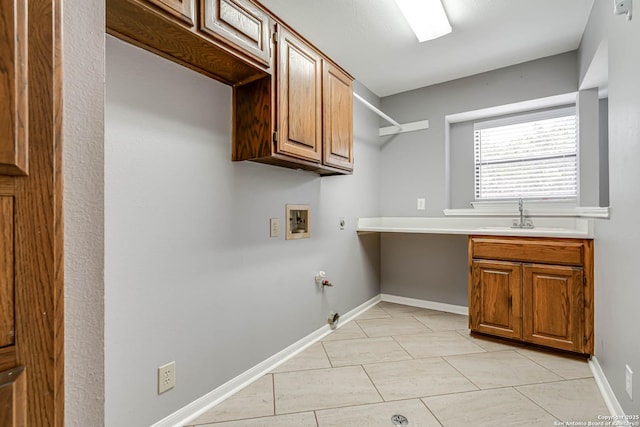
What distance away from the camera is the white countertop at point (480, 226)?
2.19 m

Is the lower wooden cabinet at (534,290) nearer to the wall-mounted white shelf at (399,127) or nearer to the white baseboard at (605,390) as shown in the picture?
the white baseboard at (605,390)

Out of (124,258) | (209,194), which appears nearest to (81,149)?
(124,258)

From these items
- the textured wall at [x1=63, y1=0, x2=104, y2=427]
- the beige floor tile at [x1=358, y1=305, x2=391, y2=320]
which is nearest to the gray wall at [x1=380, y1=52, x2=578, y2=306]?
the beige floor tile at [x1=358, y1=305, x2=391, y2=320]

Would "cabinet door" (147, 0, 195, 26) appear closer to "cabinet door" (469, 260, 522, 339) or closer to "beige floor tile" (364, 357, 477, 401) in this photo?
"beige floor tile" (364, 357, 477, 401)

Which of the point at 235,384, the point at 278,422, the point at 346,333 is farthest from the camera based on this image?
the point at 346,333

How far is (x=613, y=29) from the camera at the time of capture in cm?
154

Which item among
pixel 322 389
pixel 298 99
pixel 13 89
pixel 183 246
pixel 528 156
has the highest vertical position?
pixel 298 99

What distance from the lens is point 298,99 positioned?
1829 mm

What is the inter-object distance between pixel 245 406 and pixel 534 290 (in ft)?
6.94

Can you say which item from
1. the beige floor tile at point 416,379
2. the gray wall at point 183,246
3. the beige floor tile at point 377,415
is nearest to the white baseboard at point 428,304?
the beige floor tile at point 416,379

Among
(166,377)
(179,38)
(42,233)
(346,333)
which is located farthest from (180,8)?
(346,333)

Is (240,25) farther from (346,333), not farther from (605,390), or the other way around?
(605,390)

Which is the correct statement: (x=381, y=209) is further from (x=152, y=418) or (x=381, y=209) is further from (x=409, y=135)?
(x=152, y=418)

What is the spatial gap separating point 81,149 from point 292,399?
162 cm
